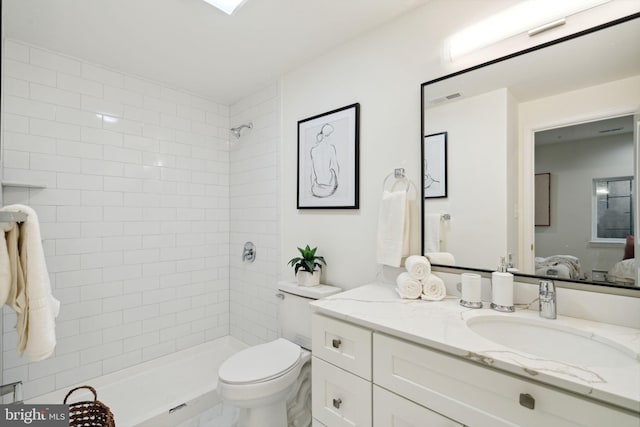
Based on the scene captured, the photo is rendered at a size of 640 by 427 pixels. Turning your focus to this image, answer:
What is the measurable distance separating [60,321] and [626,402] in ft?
8.87

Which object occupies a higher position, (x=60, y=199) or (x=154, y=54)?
(x=154, y=54)

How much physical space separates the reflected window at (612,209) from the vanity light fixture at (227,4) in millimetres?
1775

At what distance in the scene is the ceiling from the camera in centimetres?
148

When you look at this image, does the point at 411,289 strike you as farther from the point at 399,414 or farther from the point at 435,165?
the point at 435,165

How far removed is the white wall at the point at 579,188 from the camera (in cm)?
103

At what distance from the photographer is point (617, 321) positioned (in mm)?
998

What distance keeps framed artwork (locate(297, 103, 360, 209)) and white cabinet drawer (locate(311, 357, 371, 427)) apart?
928 millimetres

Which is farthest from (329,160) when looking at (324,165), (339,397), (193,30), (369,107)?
(339,397)

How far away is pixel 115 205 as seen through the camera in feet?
6.91

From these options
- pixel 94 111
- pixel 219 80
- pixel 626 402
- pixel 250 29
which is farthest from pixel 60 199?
pixel 626 402

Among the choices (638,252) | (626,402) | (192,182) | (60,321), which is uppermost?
(192,182)

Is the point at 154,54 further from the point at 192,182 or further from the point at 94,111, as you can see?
the point at 192,182

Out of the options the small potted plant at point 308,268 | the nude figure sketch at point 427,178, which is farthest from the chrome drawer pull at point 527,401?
the small potted plant at point 308,268

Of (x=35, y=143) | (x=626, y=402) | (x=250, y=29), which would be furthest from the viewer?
(x=35, y=143)
